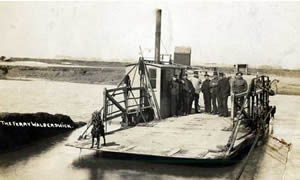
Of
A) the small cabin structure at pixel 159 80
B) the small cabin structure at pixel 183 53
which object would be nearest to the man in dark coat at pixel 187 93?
the small cabin structure at pixel 183 53

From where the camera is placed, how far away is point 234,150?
6.68 metres

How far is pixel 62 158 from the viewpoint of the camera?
305 inches

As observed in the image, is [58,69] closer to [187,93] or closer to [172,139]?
[172,139]

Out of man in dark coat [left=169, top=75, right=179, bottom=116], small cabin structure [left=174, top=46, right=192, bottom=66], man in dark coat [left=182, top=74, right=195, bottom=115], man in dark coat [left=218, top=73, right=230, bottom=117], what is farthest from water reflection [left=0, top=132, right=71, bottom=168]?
man in dark coat [left=218, top=73, right=230, bottom=117]

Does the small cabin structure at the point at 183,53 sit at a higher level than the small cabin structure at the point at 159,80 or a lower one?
higher

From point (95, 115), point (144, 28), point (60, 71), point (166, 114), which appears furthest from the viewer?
point (166, 114)

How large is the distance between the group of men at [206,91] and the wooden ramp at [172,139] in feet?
2.69

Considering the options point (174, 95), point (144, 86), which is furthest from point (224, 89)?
point (144, 86)

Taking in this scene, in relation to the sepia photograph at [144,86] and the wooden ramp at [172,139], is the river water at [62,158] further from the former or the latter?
the wooden ramp at [172,139]

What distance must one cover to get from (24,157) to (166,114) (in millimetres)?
3634

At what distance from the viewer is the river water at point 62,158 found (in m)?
6.66

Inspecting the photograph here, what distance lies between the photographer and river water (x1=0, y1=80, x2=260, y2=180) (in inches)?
Answer: 262

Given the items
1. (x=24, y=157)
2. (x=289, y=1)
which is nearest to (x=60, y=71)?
(x=24, y=157)

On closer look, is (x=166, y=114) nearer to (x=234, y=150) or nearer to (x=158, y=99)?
(x=158, y=99)
